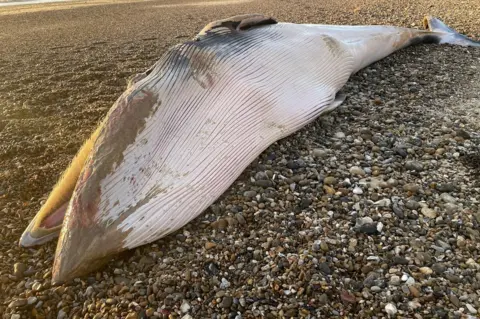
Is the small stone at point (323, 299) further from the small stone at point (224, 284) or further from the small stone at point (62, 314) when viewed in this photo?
the small stone at point (62, 314)

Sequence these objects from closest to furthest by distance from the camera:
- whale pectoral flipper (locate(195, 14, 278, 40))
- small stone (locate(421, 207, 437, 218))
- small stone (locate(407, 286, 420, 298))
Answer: small stone (locate(407, 286, 420, 298)) → small stone (locate(421, 207, 437, 218)) → whale pectoral flipper (locate(195, 14, 278, 40))

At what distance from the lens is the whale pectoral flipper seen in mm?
4449

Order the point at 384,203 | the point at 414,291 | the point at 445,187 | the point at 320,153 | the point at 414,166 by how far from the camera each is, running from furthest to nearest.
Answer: the point at 320,153, the point at 414,166, the point at 445,187, the point at 384,203, the point at 414,291

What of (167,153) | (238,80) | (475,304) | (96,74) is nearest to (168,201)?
(167,153)

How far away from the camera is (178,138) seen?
3221mm

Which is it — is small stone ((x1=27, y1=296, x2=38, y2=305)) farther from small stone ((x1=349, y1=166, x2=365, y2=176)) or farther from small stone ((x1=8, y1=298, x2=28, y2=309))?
small stone ((x1=349, y1=166, x2=365, y2=176))

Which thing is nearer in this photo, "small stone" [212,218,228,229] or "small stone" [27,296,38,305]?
"small stone" [27,296,38,305]

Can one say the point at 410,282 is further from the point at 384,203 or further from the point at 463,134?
the point at 463,134

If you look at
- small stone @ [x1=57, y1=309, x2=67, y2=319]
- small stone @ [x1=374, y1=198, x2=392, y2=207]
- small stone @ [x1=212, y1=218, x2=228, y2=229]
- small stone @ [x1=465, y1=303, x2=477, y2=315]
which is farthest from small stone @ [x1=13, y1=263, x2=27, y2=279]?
small stone @ [x1=465, y1=303, x2=477, y2=315]

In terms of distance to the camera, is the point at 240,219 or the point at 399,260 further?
the point at 240,219

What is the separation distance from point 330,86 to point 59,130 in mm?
3248

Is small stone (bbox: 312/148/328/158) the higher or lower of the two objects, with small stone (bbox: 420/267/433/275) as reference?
higher

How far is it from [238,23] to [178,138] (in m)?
1.97

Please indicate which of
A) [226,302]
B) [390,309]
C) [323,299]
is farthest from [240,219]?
[390,309]
